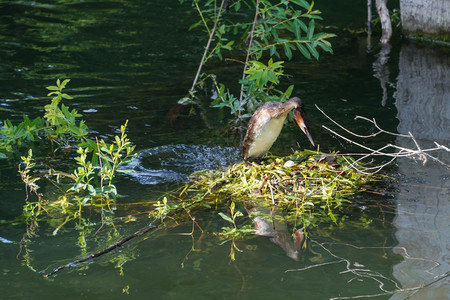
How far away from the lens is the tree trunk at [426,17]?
37.8 ft

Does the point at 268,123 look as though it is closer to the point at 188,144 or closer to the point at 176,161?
the point at 176,161

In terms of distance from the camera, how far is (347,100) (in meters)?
8.92

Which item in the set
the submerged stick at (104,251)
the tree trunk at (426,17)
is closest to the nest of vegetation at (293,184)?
the submerged stick at (104,251)

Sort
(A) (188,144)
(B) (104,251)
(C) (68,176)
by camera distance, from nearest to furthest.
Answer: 1. (B) (104,251)
2. (C) (68,176)
3. (A) (188,144)

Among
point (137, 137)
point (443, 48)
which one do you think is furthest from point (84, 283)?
point (443, 48)

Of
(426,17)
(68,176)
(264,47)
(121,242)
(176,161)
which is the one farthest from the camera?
(426,17)

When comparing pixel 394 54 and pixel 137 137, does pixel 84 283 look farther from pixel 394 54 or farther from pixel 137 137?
pixel 394 54

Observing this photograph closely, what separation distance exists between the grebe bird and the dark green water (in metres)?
0.82

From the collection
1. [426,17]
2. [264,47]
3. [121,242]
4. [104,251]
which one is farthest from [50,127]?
[426,17]

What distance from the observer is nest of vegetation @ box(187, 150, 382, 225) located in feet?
18.5

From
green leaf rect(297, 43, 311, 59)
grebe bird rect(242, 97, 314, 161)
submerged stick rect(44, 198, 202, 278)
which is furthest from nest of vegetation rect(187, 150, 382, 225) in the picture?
green leaf rect(297, 43, 311, 59)

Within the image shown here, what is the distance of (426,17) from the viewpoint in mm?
11789

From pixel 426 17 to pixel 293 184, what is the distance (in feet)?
23.5

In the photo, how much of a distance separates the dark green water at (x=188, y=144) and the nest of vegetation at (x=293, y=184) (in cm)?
23
